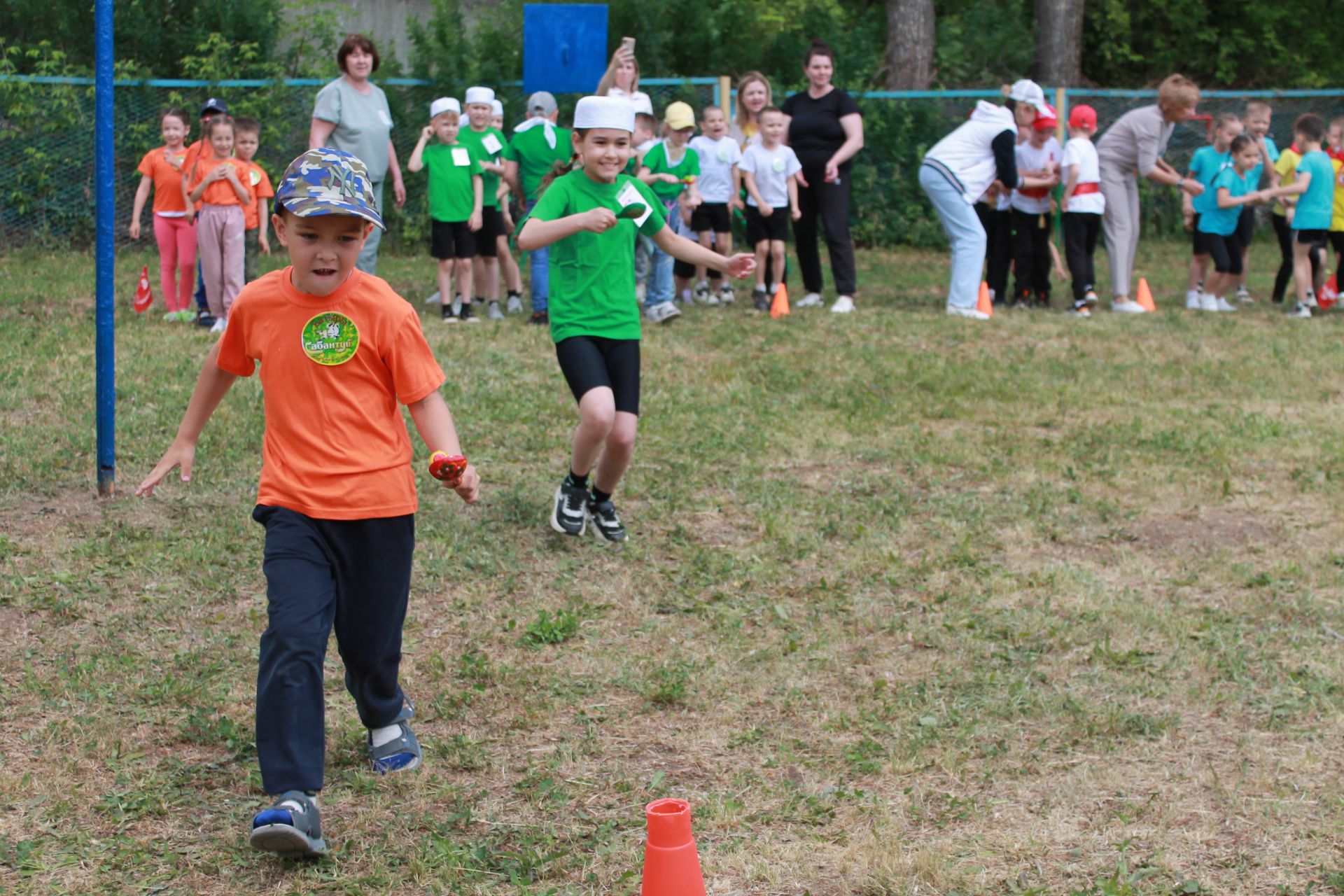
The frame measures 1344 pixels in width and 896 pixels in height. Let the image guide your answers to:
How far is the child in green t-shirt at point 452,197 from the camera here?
37.6 ft

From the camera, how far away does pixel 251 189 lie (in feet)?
36.2

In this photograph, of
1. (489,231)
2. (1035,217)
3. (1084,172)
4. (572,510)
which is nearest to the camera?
(572,510)

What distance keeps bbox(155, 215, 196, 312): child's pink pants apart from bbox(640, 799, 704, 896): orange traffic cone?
938cm

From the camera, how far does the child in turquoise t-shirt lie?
13.1 m

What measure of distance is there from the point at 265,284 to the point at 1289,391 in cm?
804

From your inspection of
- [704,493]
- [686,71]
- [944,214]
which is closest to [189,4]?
[686,71]

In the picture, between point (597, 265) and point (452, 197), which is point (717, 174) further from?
point (597, 265)

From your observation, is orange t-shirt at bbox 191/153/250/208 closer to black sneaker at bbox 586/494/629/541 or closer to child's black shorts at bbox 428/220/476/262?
child's black shorts at bbox 428/220/476/262

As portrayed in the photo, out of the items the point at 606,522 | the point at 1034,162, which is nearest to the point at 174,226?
the point at 606,522

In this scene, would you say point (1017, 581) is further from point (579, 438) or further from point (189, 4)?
point (189, 4)

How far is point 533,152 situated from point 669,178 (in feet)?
4.28

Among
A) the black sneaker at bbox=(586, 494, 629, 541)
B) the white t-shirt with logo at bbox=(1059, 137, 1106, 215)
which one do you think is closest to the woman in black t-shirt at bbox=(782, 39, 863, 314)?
the white t-shirt with logo at bbox=(1059, 137, 1106, 215)

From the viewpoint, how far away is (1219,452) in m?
8.05

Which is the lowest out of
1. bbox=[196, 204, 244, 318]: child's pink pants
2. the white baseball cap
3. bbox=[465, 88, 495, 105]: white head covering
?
bbox=[196, 204, 244, 318]: child's pink pants
